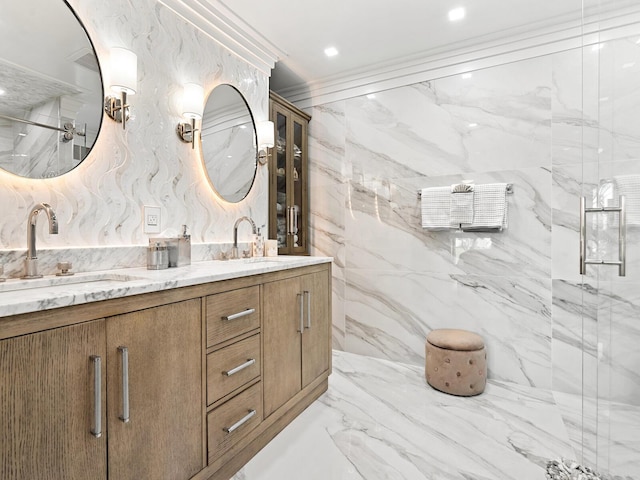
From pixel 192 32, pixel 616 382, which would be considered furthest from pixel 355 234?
pixel 616 382

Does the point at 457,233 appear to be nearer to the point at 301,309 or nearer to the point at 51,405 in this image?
the point at 301,309

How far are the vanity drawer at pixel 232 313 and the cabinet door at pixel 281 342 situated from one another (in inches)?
3.5

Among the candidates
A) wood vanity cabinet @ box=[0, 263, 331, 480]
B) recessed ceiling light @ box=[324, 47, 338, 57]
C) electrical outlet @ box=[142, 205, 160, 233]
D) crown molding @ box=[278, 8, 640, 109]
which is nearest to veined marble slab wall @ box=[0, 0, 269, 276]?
electrical outlet @ box=[142, 205, 160, 233]

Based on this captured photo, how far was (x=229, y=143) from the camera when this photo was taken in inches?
89.2

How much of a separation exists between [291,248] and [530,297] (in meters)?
1.90

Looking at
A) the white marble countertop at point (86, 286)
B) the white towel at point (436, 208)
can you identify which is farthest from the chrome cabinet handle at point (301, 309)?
the white towel at point (436, 208)

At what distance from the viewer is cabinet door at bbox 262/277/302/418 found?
5.56 feet

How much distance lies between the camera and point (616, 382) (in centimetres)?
105

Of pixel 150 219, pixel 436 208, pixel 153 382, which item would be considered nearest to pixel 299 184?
pixel 436 208

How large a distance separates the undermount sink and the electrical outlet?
0.37 metres

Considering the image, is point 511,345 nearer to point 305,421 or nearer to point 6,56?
point 305,421

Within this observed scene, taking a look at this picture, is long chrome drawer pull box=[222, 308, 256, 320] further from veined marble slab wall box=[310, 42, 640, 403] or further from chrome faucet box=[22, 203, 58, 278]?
veined marble slab wall box=[310, 42, 640, 403]

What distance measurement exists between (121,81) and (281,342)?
4.79 feet

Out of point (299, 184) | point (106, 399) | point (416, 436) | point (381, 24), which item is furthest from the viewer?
point (299, 184)
